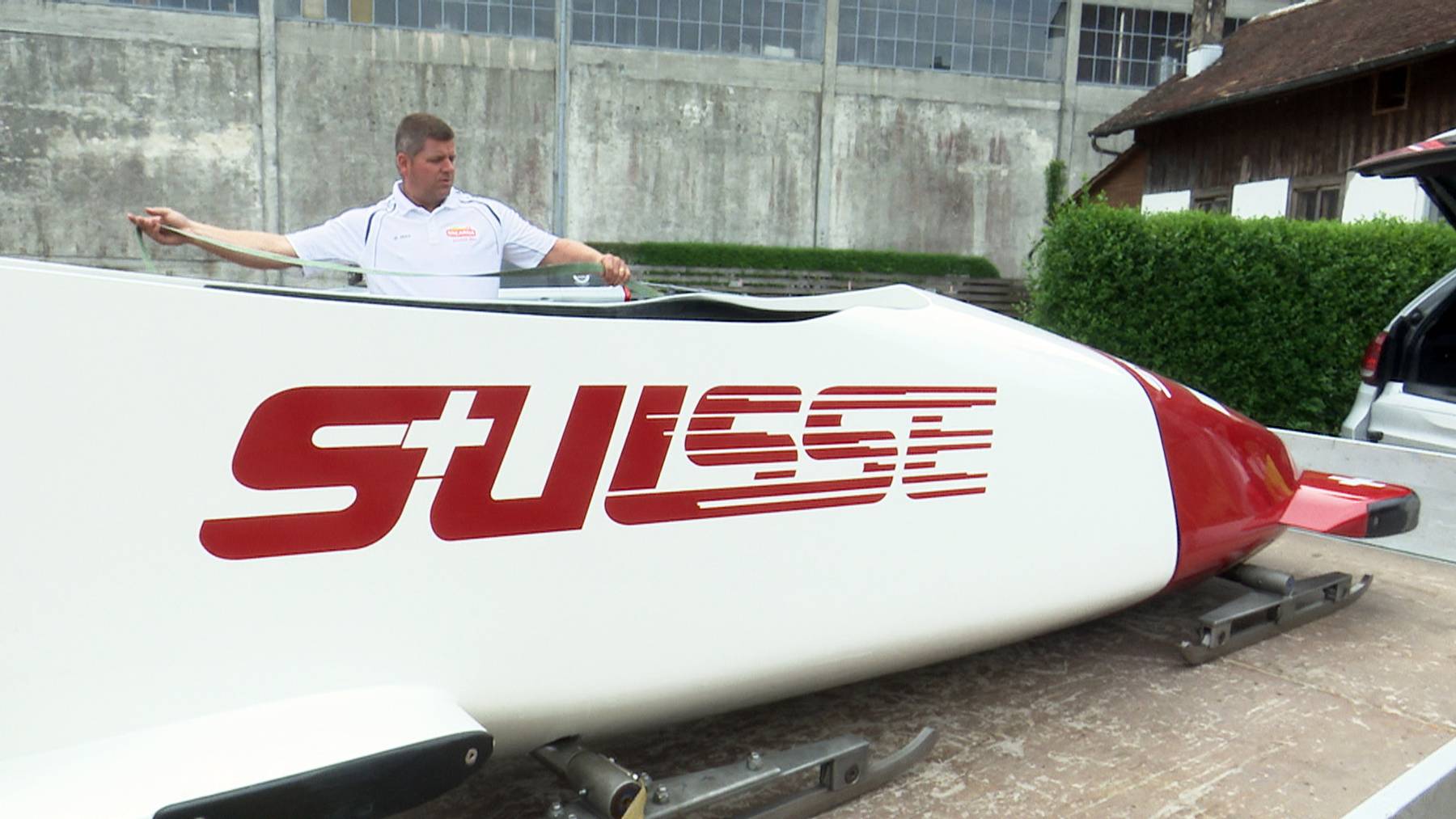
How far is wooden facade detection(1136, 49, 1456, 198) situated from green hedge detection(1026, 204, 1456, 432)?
312 inches

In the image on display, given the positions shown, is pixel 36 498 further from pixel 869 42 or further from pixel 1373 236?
pixel 869 42

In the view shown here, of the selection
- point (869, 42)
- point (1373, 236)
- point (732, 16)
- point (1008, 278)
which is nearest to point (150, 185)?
point (732, 16)

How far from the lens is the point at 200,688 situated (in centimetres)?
139

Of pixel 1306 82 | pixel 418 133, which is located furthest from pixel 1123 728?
pixel 1306 82

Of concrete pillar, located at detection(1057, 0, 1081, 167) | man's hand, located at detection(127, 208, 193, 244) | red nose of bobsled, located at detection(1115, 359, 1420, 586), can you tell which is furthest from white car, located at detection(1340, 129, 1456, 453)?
concrete pillar, located at detection(1057, 0, 1081, 167)

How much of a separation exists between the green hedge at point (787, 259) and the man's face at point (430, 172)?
14.7 meters

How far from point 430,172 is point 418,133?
0.38ft

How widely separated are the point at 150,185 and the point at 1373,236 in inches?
677

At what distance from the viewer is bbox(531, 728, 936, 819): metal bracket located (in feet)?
5.41

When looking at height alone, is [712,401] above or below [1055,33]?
below


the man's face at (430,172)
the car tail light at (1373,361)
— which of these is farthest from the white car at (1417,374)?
the man's face at (430,172)

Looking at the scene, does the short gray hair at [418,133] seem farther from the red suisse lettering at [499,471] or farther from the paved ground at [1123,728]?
the paved ground at [1123,728]

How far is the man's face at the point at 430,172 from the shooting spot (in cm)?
295

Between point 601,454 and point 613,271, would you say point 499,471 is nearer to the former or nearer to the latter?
point 601,454
